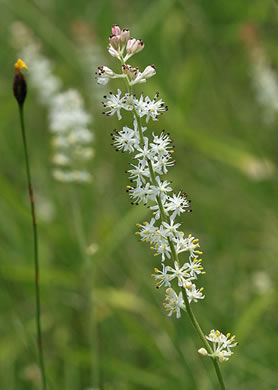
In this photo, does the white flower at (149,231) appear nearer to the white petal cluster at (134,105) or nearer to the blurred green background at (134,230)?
the white petal cluster at (134,105)

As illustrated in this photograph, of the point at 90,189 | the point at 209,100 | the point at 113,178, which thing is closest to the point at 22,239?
the point at 90,189

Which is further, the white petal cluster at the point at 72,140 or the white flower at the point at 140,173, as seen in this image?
the white petal cluster at the point at 72,140

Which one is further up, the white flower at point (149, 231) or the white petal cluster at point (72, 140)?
the white petal cluster at point (72, 140)

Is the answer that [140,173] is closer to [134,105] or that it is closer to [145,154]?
[145,154]

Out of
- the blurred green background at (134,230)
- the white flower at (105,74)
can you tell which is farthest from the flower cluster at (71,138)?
the white flower at (105,74)

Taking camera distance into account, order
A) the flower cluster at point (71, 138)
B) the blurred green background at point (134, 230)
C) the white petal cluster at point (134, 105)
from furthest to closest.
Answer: the flower cluster at point (71, 138), the blurred green background at point (134, 230), the white petal cluster at point (134, 105)

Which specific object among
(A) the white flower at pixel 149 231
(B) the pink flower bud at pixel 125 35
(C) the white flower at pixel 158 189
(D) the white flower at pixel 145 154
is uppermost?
(B) the pink flower bud at pixel 125 35

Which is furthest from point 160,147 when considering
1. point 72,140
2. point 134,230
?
point 134,230

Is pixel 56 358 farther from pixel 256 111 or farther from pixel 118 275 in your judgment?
pixel 256 111
